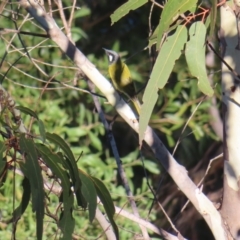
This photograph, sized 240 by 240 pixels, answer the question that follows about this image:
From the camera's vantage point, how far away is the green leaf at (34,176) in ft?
5.30

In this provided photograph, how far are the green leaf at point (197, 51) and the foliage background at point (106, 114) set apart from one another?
142cm

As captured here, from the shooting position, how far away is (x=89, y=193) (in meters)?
1.83

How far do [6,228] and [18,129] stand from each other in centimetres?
187

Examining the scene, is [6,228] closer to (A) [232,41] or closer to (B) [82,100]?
(B) [82,100]

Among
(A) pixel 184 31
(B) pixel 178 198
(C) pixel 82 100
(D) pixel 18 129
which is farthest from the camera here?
(B) pixel 178 198

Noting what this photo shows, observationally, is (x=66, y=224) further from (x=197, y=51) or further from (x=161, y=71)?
(x=197, y=51)

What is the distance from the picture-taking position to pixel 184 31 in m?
1.86

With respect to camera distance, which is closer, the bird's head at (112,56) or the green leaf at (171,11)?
→ the green leaf at (171,11)

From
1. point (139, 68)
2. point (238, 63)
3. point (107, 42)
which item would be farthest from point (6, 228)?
point (238, 63)

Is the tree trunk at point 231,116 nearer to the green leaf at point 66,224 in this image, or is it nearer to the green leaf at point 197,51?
the green leaf at point 197,51

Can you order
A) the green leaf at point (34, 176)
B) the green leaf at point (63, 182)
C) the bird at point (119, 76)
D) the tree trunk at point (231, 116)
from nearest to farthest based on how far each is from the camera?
the green leaf at point (34, 176), the green leaf at point (63, 182), the tree trunk at point (231, 116), the bird at point (119, 76)

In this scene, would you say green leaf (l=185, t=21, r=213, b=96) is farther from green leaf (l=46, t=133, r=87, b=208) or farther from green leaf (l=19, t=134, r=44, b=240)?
green leaf (l=19, t=134, r=44, b=240)

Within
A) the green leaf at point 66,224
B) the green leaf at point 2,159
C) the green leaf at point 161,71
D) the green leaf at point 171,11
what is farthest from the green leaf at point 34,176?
the green leaf at point 171,11

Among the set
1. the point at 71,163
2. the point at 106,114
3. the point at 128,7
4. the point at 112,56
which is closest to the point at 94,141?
the point at 106,114
